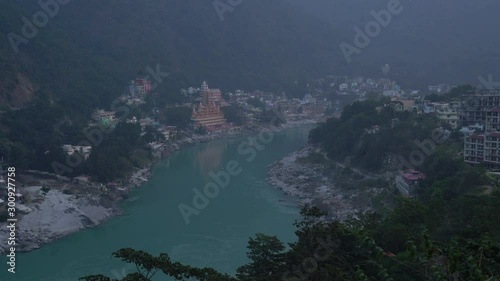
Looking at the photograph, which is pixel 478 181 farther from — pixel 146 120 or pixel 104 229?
pixel 146 120

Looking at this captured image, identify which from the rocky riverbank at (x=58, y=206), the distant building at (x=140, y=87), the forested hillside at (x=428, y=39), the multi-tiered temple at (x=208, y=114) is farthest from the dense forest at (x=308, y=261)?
the forested hillside at (x=428, y=39)

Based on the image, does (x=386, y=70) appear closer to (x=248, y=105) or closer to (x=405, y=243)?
(x=248, y=105)

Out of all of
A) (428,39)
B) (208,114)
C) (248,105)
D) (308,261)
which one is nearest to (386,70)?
(428,39)

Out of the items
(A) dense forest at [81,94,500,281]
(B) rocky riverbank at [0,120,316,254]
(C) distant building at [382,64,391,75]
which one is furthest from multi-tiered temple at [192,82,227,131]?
(C) distant building at [382,64,391,75]

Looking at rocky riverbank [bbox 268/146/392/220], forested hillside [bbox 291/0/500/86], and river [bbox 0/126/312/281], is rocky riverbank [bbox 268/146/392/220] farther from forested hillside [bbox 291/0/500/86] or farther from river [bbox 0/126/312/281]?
forested hillside [bbox 291/0/500/86]

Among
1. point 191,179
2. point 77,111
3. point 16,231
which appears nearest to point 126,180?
point 191,179
